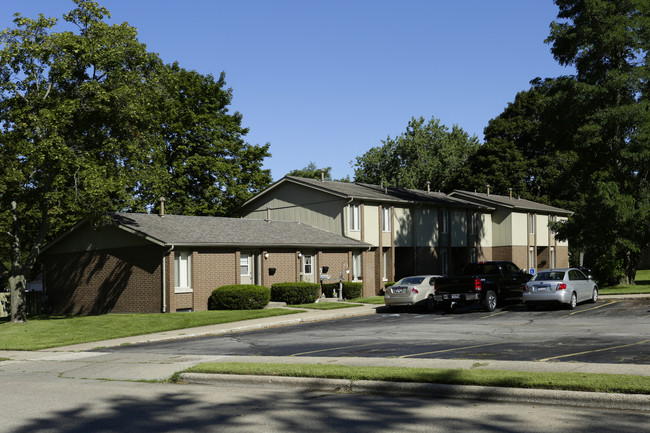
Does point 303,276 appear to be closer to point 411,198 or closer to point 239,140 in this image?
point 411,198

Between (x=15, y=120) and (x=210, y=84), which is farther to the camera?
(x=210, y=84)

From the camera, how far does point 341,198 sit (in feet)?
132

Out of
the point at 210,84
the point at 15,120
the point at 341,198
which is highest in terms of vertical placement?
the point at 210,84

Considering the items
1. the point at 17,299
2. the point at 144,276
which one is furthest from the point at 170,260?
the point at 17,299

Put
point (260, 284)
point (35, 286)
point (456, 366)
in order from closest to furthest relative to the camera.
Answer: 1. point (456, 366)
2. point (260, 284)
3. point (35, 286)

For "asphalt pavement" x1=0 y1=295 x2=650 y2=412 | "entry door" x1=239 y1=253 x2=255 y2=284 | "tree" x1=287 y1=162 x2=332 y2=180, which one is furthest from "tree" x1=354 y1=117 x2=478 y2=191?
"asphalt pavement" x1=0 y1=295 x2=650 y2=412

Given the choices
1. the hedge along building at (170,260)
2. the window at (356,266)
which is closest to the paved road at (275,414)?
the hedge along building at (170,260)

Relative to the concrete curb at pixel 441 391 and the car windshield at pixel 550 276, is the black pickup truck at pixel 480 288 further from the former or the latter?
the concrete curb at pixel 441 391

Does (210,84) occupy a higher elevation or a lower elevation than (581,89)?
higher

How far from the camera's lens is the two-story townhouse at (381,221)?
40375 mm

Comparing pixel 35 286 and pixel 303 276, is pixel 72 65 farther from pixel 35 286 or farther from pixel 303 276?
pixel 35 286

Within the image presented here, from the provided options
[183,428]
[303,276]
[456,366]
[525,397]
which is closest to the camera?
[183,428]

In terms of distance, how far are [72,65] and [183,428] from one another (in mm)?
23200

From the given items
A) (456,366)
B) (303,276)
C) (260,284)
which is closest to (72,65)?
(260,284)
